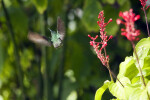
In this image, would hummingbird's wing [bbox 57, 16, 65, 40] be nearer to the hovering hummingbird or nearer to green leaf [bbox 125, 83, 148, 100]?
the hovering hummingbird

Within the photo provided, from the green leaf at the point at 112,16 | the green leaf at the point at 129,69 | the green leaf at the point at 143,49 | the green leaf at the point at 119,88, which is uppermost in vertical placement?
the green leaf at the point at 112,16

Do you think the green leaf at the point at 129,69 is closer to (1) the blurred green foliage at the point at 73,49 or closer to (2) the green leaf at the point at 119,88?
(2) the green leaf at the point at 119,88

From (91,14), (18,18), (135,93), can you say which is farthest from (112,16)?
(135,93)

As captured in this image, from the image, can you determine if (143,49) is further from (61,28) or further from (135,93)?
(61,28)

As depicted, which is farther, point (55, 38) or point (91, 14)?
point (91, 14)

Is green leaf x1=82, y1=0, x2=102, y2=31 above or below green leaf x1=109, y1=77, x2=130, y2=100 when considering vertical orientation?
above

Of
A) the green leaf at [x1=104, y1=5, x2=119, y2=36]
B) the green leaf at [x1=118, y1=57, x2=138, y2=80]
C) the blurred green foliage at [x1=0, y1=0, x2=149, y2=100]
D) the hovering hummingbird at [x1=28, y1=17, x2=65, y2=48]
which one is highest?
the blurred green foliage at [x1=0, y1=0, x2=149, y2=100]

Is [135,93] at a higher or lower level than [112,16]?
lower

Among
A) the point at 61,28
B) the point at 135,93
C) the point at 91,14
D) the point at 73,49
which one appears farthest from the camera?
the point at 73,49

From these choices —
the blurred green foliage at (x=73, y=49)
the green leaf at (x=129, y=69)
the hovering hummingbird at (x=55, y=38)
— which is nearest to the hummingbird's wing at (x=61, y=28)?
the hovering hummingbird at (x=55, y=38)

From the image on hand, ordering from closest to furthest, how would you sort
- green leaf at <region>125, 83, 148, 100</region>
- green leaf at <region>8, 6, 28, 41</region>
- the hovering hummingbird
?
green leaf at <region>125, 83, 148, 100</region>, the hovering hummingbird, green leaf at <region>8, 6, 28, 41</region>

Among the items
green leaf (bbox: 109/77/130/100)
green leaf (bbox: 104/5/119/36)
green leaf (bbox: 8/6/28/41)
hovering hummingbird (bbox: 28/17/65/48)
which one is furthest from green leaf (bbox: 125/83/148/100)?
green leaf (bbox: 8/6/28/41)

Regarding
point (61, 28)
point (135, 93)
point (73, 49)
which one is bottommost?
point (135, 93)

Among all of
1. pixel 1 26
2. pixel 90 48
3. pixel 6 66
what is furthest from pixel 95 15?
pixel 6 66
